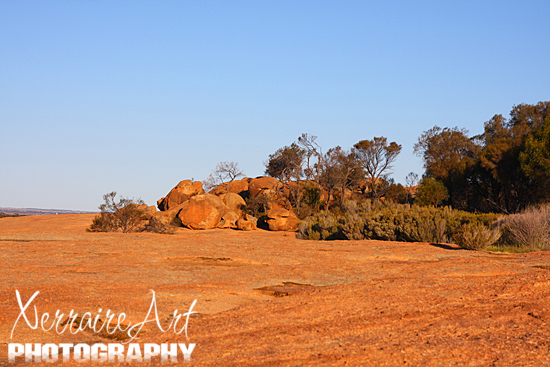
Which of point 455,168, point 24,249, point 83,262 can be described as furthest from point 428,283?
point 455,168

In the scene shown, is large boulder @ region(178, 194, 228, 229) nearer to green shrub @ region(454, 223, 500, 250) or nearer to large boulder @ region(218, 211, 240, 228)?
large boulder @ region(218, 211, 240, 228)

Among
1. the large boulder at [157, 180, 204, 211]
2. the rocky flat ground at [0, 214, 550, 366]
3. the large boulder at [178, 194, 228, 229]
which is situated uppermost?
the large boulder at [157, 180, 204, 211]

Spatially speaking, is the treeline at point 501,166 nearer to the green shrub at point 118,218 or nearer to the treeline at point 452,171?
the treeline at point 452,171

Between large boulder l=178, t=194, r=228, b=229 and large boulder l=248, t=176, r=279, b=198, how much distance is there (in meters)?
11.2

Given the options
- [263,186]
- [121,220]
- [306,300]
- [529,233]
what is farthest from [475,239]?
[263,186]

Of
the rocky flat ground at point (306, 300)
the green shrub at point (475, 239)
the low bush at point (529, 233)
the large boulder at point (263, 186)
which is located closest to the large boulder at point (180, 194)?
the large boulder at point (263, 186)

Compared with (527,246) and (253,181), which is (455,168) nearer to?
(253,181)

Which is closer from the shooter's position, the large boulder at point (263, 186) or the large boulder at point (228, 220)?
the large boulder at point (228, 220)

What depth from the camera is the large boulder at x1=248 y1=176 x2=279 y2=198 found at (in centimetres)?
4925

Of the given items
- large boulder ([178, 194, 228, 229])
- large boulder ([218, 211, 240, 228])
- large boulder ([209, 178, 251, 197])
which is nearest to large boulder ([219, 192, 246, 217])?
large boulder ([218, 211, 240, 228])

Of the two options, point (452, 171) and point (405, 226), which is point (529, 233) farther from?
point (452, 171)

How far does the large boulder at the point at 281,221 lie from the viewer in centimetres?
3594

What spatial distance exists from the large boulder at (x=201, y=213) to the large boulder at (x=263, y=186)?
1115cm

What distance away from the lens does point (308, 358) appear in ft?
15.2
